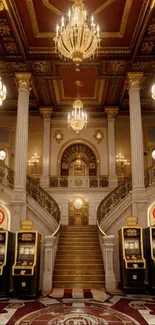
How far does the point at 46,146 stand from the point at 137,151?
20.2 ft

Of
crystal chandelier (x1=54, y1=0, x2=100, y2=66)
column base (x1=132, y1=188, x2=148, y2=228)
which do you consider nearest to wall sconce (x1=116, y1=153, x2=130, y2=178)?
column base (x1=132, y1=188, x2=148, y2=228)

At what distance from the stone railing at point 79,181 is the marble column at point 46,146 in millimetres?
339

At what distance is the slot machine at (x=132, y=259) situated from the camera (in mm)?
7457

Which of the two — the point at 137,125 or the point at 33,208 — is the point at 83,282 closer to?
the point at 33,208

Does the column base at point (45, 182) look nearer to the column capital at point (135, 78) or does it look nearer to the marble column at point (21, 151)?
the marble column at point (21, 151)

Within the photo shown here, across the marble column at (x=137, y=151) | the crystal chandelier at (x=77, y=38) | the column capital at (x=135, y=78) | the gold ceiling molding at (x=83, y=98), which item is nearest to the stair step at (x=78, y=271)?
the marble column at (x=137, y=151)

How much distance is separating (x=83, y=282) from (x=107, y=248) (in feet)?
3.83

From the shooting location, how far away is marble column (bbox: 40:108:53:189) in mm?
14406

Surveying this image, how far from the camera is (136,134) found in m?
10.5

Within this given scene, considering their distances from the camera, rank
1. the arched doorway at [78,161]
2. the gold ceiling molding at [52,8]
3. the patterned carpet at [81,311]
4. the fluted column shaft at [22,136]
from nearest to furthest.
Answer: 1. the patterned carpet at [81,311]
2. the gold ceiling molding at [52,8]
3. the fluted column shaft at [22,136]
4. the arched doorway at [78,161]

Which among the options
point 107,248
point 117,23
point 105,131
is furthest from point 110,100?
point 107,248

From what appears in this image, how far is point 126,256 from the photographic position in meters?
7.68

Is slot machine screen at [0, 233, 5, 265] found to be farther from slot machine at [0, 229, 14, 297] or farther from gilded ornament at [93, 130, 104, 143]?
gilded ornament at [93, 130, 104, 143]

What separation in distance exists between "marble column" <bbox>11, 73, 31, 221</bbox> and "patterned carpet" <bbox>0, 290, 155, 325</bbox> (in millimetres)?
3446
